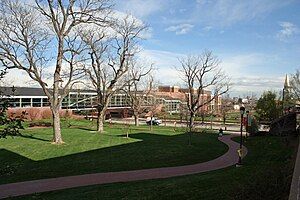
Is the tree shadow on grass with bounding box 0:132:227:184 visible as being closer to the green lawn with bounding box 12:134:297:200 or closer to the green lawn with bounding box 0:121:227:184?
the green lawn with bounding box 0:121:227:184

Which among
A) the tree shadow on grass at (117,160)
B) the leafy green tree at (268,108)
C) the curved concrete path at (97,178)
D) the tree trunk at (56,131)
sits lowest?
the curved concrete path at (97,178)

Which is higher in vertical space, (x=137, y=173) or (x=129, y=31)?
(x=129, y=31)

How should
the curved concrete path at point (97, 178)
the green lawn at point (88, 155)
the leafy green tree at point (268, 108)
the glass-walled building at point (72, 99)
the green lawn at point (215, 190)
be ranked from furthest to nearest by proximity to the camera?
1. the glass-walled building at point (72, 99)
2. the leafy green tree at point (268, 108)
3. the green lawn at point (88, 155)
4. the curved concrete path at point (97, 178)
5. the green lawn at point (215, 190)

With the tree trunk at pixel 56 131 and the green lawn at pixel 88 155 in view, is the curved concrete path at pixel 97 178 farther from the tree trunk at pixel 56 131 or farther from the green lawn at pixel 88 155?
the tree trunk at pixel 56 131

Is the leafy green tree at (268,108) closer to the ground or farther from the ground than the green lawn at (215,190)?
farther from the ground

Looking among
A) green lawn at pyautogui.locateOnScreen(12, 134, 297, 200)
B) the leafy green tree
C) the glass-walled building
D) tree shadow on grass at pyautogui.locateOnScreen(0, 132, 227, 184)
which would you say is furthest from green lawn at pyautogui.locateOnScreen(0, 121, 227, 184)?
the leafy green tree

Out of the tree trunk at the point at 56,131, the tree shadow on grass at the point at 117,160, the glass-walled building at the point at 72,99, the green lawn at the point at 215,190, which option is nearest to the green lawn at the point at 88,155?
the tree shadow on grass at the point at 117,160

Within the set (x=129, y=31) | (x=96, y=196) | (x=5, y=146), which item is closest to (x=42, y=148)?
(x=5, y=146)

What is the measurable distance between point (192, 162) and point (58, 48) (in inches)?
490

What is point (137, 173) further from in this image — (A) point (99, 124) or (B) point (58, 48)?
(A) point (99, 124)

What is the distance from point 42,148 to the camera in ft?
68.6

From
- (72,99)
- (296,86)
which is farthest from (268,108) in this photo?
(72,99)

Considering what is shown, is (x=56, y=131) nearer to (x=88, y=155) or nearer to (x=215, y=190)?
(x=88, y=155)

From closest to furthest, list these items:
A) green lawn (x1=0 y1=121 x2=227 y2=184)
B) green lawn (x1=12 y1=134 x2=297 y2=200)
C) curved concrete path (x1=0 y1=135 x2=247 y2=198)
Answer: green lawn (x1=12 y1=134 x2=297 y2=200) < curved concrete path (x1=0 y1=135 x2=247 y2=198) < green lawn (x1=0 y1=121 x2=227 y2=184)
